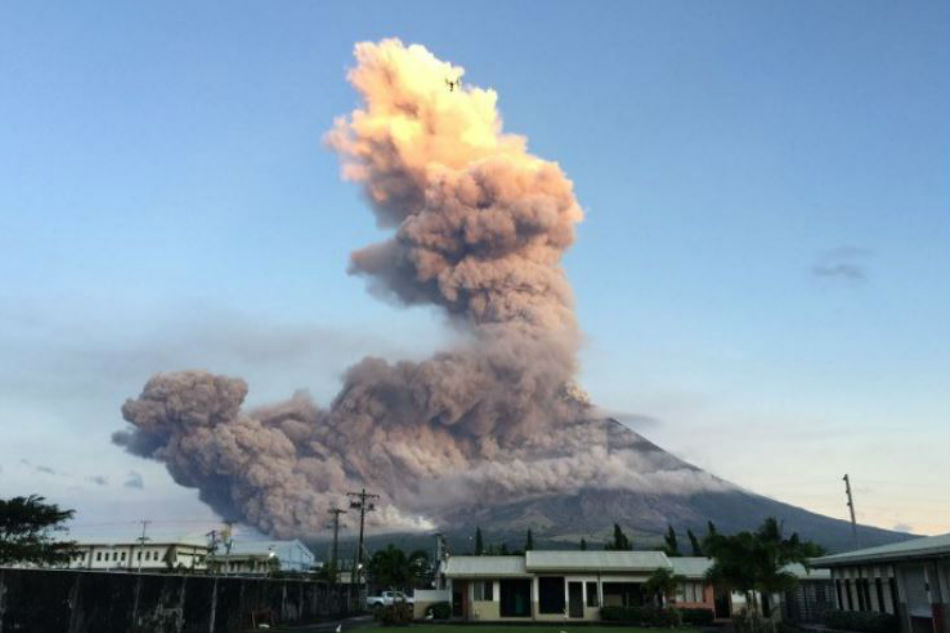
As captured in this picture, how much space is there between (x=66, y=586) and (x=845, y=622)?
98.5ft

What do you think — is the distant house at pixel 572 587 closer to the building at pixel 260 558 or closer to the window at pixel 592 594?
the window at pixel 592 594

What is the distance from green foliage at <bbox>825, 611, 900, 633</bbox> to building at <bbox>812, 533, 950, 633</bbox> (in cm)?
37

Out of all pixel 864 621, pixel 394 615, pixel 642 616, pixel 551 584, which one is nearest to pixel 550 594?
pixel 551 584

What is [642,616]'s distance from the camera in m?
41.2

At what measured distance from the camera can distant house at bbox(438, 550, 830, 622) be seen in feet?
143

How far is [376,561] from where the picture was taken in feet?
193

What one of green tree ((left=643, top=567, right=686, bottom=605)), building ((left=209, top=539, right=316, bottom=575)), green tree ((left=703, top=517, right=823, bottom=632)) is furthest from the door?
building ((left=209, top=539, right=316, bottom=575))

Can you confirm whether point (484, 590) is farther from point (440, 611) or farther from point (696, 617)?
point (696, 617)

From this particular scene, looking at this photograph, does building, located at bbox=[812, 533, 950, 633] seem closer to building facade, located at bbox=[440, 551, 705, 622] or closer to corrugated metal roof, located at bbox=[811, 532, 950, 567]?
corrugated metal roof, located at bbox=[811, 532, 950, 567]

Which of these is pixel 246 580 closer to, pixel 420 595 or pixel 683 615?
pixel 420 595

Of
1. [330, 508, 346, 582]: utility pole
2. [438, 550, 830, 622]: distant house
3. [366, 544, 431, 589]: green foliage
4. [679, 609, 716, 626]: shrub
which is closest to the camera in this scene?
[679, 609, 716, 626]: shrub

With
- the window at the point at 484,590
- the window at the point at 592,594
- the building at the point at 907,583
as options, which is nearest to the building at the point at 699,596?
the window at the point at 592,594

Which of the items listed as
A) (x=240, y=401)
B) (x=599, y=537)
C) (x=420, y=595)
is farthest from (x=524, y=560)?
(x=599, y=537)

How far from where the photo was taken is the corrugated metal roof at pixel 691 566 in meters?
44.9
